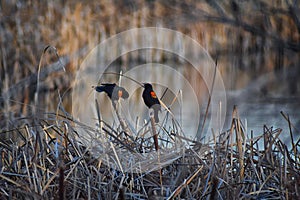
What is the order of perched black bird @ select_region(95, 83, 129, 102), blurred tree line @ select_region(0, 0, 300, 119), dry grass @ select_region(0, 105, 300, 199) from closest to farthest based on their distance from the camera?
dry grass @ select_region(0, 105, 300, 199)
perched black bird @ select_region(95, 83, 129, 102)
blurred tree line @ select_region(0, 0, 300, 119)

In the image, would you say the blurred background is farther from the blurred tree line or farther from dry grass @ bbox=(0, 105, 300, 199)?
dry grass @ bbox=(0, 105, 300, 199)

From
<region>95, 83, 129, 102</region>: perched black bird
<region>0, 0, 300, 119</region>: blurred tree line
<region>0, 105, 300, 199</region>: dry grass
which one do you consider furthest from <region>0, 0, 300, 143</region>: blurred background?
<region>0, 105, 300, 199</region>: dry grass

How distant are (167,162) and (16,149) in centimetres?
24

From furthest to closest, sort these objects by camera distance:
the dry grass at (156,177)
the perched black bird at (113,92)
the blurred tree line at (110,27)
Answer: the blurred tree line at (110,27) < the perched black bird at (113,92) < the dry grass at (156,177)

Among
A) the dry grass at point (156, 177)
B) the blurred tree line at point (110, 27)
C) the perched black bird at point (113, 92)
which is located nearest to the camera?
the dry grass at point (156, 177)

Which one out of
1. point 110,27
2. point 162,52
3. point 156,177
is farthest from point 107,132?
point 162,52

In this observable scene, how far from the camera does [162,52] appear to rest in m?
3.86

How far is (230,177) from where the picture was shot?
74cm

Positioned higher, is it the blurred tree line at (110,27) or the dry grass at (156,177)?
the blurred tree line at (110,27)

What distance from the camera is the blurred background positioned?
3130mm

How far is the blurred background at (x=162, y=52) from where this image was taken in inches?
123

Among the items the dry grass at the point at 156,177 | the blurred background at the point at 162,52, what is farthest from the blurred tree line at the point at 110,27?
the dry grass at the point at 156,177

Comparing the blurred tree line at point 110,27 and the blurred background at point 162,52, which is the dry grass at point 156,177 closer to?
the blurred background at point 162,52

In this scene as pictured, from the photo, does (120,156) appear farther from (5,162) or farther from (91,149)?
(5,162)
